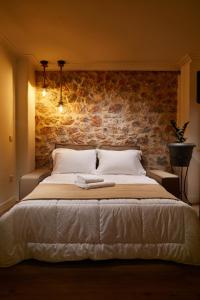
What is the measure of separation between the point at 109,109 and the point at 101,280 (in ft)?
9.71

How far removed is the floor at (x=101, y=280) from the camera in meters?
1.75

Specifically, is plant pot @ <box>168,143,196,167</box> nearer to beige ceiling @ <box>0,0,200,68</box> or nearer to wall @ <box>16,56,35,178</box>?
beige ceiling @ <box>0,0,200,68</box>

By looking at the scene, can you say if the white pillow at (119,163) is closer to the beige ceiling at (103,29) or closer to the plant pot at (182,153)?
the plant pot at (182,153)

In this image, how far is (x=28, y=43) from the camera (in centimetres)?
343

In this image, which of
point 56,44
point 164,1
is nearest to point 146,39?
point 164,1

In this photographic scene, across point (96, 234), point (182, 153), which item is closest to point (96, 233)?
point (96, 234)

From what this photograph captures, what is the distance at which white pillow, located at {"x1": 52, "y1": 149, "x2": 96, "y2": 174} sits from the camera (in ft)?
12.4

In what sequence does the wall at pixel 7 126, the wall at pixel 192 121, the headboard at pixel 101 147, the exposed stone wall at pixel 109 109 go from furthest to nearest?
the exposed stone wall at pixel 109 109, the headboard at pixel 101 147, the wall at pixel 192 121, the wall at pixel 7 126

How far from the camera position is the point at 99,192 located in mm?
2508

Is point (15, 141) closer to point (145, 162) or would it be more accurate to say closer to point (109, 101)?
→ point (109, 101)

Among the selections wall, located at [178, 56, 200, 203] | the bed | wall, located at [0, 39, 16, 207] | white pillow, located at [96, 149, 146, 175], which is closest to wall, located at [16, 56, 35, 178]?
wall, located at [0, 39, 16, 207]

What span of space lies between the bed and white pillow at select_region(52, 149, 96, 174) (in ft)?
5.17

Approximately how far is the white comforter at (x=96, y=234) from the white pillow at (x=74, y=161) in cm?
159

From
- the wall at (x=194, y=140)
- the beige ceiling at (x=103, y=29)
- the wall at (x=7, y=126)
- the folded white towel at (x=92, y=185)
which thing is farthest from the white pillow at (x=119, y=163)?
the beige ceiling at (x=103, y=29)
